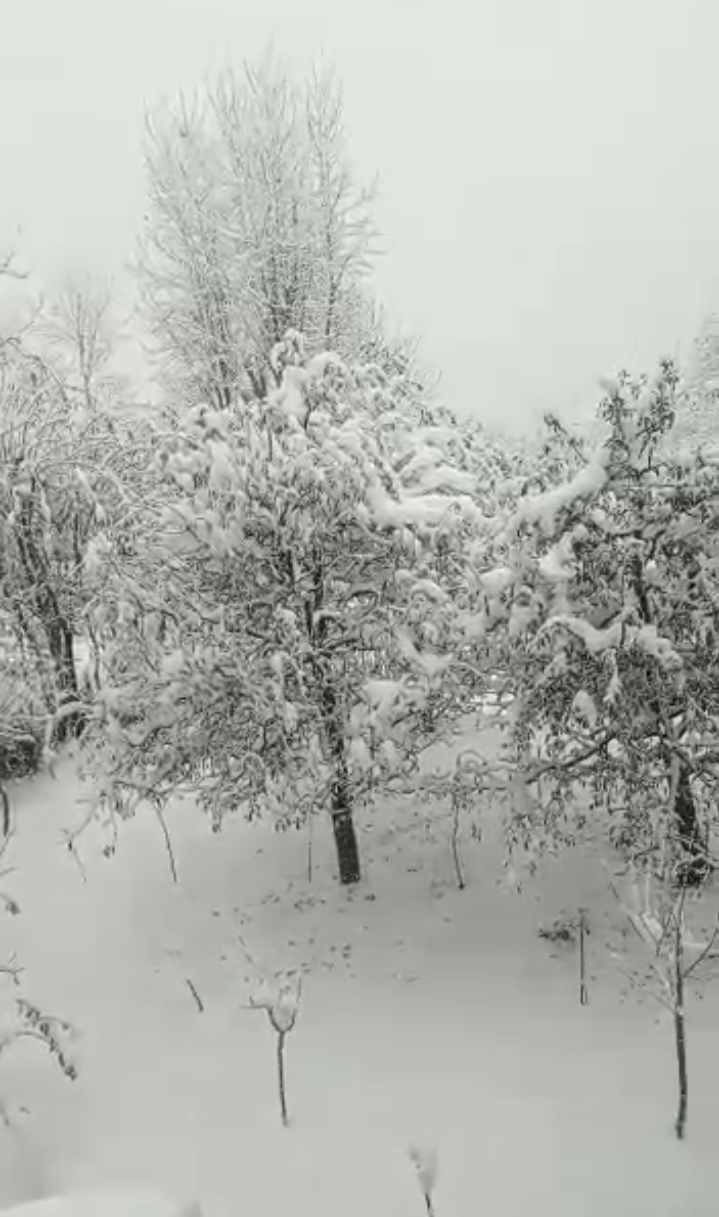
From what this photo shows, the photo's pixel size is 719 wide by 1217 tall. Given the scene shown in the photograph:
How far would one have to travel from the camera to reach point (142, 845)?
12617 mm

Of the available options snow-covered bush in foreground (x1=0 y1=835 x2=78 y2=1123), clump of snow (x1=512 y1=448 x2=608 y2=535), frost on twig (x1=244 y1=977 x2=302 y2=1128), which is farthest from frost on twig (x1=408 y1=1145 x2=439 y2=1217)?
clump of snow (x1=512 y1=448 x2=608 y2=535)

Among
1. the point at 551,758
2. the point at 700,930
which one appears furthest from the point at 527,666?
the point at 700,930

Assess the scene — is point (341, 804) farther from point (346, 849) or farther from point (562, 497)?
point (562, 497)

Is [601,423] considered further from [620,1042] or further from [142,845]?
[142,845]

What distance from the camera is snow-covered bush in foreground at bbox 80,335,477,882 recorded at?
9.13 meters

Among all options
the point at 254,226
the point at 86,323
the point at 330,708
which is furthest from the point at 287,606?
the point at 86,323

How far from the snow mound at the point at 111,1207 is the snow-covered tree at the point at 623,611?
487 centimetres

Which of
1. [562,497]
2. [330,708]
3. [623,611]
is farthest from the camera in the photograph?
[330,708]

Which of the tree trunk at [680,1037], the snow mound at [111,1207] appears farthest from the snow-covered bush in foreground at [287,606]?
the snow mound at [111,1207]

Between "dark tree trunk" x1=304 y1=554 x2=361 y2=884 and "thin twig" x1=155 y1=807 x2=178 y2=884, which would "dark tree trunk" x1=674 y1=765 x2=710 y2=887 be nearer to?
"dark tree trunk" x1=304 y1=554 x2=361 y2=884

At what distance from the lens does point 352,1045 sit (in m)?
8.95

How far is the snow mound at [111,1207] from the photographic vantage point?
4.83m

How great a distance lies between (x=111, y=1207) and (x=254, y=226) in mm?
16428

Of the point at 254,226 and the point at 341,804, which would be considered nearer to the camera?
the point at 341,804
